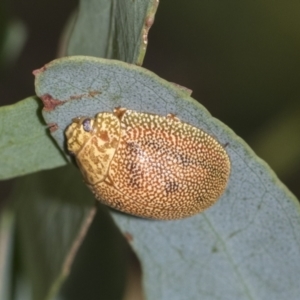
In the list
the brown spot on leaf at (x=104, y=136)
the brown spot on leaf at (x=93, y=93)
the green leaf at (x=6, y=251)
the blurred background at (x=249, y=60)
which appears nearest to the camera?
the brown spot on leaf at (x=93, y=93)

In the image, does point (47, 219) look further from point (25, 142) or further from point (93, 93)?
point (93, 93)

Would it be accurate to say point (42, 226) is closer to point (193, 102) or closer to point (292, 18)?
point (193, 102)

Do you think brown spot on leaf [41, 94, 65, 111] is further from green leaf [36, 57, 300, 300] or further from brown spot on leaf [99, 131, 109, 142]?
brown spot on leaf [99, 131, 109, 142]

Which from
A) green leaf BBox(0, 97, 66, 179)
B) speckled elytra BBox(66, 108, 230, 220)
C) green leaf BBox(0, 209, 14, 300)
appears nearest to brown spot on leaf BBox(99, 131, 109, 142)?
speckled elytra BBox(66, 108, 230, 220)

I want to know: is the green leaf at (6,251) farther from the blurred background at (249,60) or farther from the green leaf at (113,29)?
the blurred background at (249,60)

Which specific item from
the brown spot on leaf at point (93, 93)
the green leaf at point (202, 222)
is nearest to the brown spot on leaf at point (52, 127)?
the green leaf at point (202, 222)
